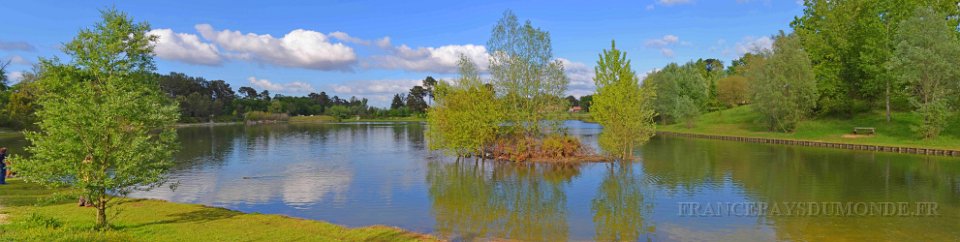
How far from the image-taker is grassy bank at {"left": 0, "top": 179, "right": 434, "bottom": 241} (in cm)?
1402

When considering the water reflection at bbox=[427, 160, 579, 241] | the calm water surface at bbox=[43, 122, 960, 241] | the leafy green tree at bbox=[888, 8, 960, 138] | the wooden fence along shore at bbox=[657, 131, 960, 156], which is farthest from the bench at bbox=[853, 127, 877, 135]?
the water reflection at bbox=[427, 160, 579, 241]

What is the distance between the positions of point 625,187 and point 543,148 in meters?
13.4

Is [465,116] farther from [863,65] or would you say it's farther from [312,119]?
[312,119]

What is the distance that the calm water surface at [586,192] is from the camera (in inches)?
715

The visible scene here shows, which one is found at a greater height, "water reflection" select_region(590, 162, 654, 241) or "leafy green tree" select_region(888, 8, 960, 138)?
"leafy green tree" select_region(888, 8, 960, 138)

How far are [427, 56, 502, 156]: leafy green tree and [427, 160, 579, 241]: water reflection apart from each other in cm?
343

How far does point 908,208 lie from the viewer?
21453 millimetres

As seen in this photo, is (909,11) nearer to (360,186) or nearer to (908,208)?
(908,208)

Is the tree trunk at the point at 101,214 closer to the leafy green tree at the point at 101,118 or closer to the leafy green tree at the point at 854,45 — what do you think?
the leafy green tree at the point at 101,118

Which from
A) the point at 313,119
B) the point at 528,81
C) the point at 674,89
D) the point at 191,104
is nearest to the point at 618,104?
the point at 528,81

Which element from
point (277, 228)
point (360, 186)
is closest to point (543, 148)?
point (360, 186)

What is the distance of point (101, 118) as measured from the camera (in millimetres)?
14508

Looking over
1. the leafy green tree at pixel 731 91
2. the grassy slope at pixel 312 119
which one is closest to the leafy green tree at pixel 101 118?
the leafy green tree at pixel 731 91

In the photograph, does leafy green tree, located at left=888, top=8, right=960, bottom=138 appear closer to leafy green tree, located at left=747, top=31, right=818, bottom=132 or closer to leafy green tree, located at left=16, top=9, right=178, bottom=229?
leafy green tree, located at left=747, top=31, right=818, bottom=132
